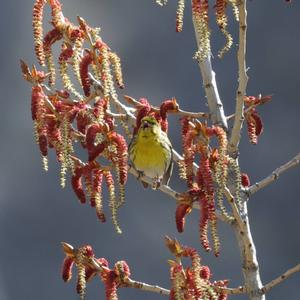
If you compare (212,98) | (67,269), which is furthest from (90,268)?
(212,98)

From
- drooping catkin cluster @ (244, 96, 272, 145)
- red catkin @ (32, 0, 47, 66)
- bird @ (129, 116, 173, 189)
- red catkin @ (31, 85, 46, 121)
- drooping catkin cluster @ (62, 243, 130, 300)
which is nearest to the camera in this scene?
red catkin @ (32, 0, 47, 66)

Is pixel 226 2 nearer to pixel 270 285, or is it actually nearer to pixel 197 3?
pixel 197 3

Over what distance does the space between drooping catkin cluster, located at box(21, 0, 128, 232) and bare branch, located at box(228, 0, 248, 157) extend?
1.29 feet

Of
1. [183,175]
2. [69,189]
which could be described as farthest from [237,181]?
[69,189]

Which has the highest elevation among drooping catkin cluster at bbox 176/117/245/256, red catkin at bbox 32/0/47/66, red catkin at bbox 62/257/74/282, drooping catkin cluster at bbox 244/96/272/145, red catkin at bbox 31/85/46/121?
drooping catkin cluster at bbox 244/96/272/145

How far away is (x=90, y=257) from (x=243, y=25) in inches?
36.5

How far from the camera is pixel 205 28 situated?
9.46 feet

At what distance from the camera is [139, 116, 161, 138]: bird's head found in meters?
3.54

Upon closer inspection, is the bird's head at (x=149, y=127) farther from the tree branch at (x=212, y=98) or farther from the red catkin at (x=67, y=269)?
the red catkin at (x=67, y=269)

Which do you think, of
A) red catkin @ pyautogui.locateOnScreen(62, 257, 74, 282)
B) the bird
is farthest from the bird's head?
red catkin @ pyautogui.locateOnScreen(62, 257, 74, 282)

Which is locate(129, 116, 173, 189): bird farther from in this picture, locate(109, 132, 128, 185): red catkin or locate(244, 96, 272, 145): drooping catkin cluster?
locate(109, 132, 128, 185): red catkin

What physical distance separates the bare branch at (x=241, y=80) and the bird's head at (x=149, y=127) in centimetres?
29

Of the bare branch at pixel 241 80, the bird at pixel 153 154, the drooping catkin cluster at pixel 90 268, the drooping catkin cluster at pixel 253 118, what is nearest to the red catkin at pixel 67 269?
the drooping catkin cluster at pixel 90 268

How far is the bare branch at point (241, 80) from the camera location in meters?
3.05
